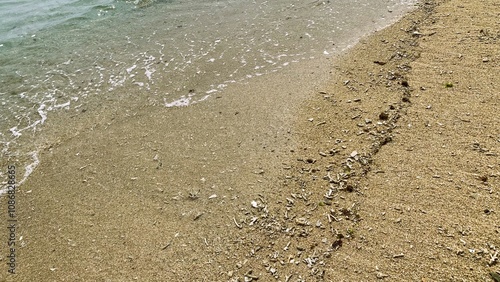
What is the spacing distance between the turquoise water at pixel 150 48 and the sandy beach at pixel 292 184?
30.1 inches

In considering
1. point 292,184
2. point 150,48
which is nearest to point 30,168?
point 292,184

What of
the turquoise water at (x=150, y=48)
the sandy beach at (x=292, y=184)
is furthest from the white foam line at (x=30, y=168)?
the sandy beach at (x=292, y=184)

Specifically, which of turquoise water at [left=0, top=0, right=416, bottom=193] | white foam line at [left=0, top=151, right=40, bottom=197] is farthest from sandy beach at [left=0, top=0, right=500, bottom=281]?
turquoise water at [left=0, top=0, right=416, bottom=193]

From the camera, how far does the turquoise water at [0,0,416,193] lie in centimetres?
671

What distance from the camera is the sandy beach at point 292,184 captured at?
3.53m

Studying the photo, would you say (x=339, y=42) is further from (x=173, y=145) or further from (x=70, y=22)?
(x=70, y=22)

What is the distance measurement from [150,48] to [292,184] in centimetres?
598

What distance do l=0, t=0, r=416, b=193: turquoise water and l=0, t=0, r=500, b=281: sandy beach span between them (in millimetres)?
765

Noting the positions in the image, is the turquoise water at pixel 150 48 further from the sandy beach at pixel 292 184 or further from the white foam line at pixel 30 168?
the sandy beach at pixel 292 184

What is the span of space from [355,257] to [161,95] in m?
4.92

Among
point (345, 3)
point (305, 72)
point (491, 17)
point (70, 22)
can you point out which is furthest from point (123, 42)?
point (491, 17)

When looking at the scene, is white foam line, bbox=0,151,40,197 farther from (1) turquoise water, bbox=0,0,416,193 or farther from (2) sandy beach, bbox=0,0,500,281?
(2) sandy beach, bbox=0,0,500,281

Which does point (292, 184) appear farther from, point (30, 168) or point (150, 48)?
point (150, 48)

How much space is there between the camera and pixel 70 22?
10375 millimetres
